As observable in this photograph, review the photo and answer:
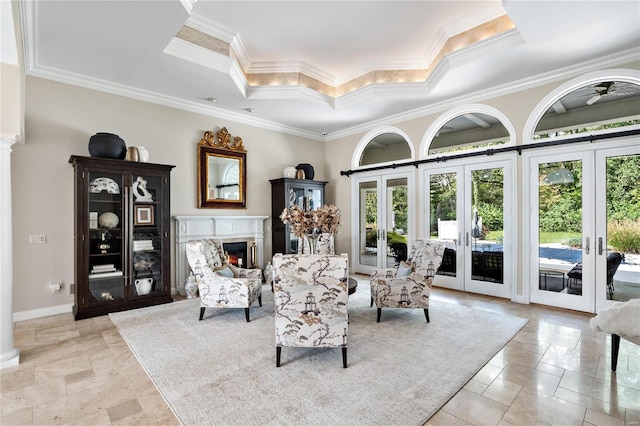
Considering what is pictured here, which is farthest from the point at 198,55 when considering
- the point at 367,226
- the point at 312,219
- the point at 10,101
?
the point at 367,226

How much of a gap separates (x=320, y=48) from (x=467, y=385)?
4476 millimetres

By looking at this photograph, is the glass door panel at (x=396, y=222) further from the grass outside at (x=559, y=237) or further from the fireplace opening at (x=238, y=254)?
the fireplace opening at (x=238, y=254)

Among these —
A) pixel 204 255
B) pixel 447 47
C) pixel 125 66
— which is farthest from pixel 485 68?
pixel 125 66

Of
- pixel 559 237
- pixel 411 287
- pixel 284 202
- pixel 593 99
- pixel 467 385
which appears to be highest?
pixel 593 99

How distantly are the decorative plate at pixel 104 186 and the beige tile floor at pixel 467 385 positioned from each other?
1.77 metres

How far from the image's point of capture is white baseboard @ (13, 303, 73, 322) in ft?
12.7

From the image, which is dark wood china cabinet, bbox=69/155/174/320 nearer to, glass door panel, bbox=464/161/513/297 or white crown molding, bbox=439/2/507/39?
white crown molding, bbox=439/2/507/39

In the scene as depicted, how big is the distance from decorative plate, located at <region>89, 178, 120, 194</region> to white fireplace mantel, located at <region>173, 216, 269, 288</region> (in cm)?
104

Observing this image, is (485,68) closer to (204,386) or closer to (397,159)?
(397,159)

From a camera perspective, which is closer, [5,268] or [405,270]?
[5,268]

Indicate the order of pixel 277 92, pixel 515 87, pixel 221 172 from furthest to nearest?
pixel 221 172, pixel 277 92, pixel 515 87

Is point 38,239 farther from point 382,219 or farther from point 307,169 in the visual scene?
point 382,219

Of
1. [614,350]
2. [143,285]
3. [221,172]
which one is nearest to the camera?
[614,350]

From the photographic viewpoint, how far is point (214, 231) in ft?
18.1
